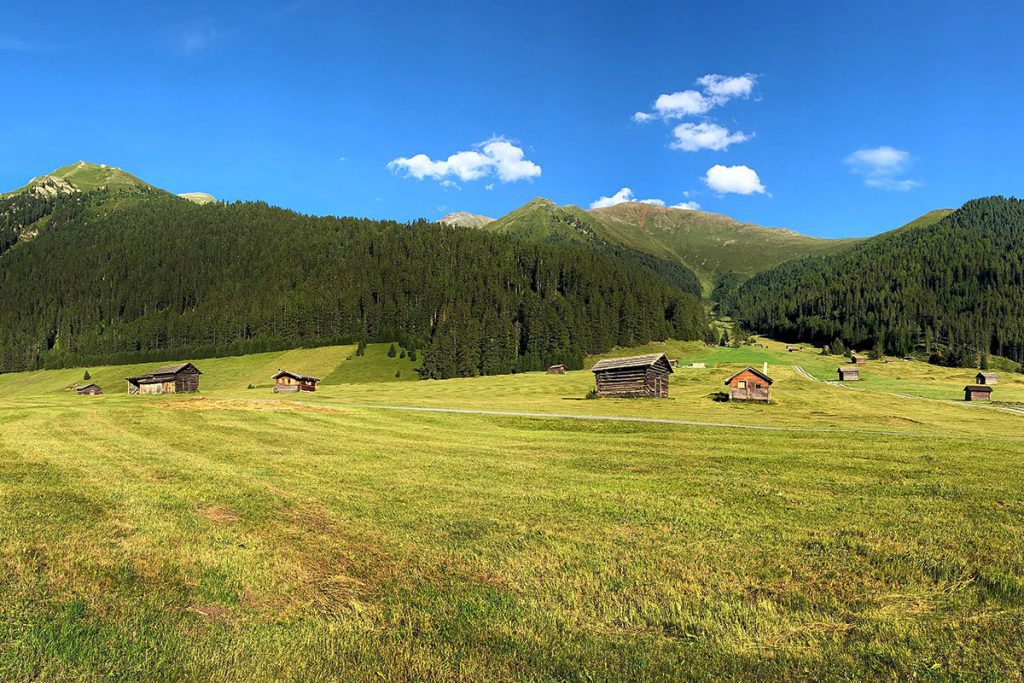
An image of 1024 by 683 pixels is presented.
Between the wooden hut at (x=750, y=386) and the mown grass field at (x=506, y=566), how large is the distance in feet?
164

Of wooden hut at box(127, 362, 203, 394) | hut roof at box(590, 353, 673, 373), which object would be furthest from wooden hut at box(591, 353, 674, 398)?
wooden hut at box(127, 362, 203, 394)

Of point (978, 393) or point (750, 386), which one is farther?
point (978, 393)

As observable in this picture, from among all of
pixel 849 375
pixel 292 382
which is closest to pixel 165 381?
pixel 292 382

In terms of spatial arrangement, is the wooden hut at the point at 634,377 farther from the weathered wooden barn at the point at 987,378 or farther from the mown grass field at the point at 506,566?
the weathered wooden barn at the point at 987,378

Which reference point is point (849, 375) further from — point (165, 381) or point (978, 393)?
point (165, 381)

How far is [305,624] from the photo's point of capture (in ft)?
21.1

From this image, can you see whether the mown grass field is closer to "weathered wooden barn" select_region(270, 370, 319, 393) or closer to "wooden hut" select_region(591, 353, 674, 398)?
"wooden hut" select_region(591, 353, 674, 398)

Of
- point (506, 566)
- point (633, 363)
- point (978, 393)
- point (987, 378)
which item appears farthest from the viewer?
point (987, 378)

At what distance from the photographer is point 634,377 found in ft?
227

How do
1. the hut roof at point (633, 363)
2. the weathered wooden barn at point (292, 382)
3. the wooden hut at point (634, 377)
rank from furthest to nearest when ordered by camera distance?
1. the weathered wooden barn at point (292, 382)
2. the wooden hut at point (634, 377)
3. the hut roof at point (633, 363)

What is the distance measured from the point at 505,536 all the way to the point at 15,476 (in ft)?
46.7

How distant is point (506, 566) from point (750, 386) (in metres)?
67.8

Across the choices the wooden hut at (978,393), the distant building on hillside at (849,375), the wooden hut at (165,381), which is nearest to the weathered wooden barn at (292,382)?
the wooden hut at (165,381)

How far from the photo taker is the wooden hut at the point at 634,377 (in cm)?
6838
